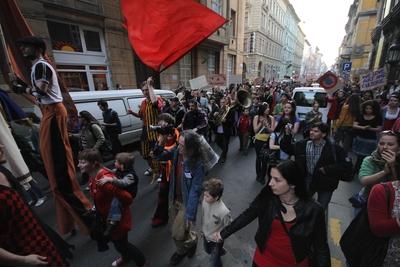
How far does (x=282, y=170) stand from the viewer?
1625 millimetres

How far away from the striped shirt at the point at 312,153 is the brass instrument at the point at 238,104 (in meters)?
3.51

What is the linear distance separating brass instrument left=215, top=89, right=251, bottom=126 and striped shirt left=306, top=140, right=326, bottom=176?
3.51 meters

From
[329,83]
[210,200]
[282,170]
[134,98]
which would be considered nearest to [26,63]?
[210,200]

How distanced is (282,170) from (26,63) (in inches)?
128

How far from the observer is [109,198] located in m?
2.36

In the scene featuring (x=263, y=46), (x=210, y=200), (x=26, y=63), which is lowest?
(x=210, y=200)

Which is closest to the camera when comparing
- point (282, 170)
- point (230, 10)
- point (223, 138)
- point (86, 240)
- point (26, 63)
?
point (282, 170)

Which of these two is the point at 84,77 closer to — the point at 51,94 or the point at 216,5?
the point at 51,94

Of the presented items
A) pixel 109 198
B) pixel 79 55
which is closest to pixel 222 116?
pixel 109 198

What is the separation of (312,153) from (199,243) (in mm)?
2154

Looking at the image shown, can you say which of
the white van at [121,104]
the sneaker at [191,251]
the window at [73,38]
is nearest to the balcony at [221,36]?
the window at [73,38]

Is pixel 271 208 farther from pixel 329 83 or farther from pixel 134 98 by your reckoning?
pixel 329 83

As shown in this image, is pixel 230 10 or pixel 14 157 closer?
pixel 14 157

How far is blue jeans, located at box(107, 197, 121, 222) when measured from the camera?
7.34 feet
